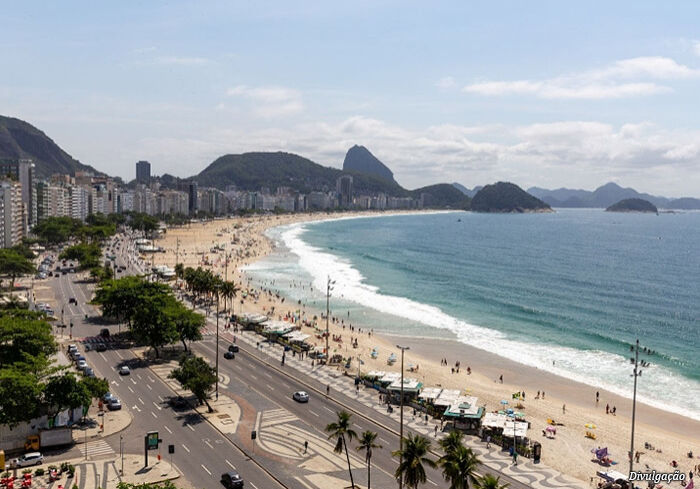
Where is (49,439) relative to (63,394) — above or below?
below

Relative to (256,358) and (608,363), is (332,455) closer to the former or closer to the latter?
(256,358)

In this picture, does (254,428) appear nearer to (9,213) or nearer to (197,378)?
(197,378)

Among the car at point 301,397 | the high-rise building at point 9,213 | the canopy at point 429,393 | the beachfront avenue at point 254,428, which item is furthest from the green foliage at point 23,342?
the high-rise building at point 9,213

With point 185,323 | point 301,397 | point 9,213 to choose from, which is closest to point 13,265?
point 9,213

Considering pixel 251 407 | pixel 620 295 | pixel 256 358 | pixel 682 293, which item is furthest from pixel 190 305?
pixel 682 293

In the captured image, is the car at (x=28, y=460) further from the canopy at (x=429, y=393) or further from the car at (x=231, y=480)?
the canopy at (x=429, y=393)

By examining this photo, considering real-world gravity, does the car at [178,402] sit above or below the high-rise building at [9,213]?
below
